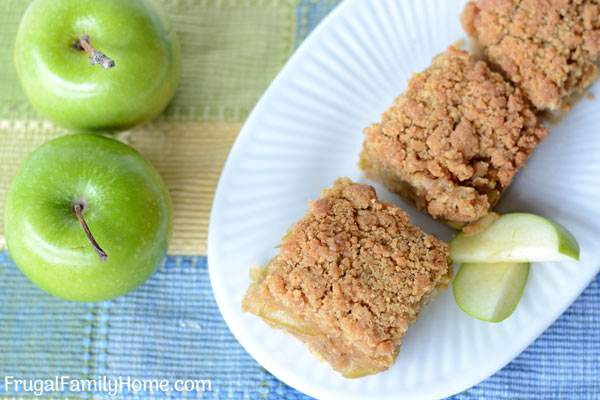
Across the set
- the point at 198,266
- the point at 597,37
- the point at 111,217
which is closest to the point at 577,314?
the point at 597,37

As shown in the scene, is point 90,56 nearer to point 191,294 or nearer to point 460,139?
point 191,294

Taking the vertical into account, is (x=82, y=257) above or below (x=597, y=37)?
above

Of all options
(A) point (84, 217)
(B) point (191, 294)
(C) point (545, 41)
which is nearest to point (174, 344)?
(B) point (191, 294)

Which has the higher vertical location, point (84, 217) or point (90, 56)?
point (90, 56)

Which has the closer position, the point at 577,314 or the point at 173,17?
the point at 577,314

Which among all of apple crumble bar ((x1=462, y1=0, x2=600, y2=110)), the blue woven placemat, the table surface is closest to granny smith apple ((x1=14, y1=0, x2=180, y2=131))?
the table surface

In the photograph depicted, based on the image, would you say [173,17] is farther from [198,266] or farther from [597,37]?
[597,37]
